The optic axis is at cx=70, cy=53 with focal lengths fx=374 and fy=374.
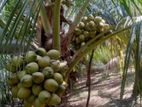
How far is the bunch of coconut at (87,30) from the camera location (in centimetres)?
223

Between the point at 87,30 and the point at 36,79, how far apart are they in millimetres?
973

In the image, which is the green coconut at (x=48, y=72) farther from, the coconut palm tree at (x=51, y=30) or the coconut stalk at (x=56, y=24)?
the coconut stalk at (x=56, y=24)

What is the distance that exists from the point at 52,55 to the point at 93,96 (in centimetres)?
420

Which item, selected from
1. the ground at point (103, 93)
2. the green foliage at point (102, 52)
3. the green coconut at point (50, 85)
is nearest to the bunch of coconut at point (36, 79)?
the green coconut at point (50, 85)

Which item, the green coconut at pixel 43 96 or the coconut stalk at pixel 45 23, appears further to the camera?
the coconut stalk at pixel 45 23

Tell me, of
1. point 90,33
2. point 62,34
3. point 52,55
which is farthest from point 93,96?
point 52,55

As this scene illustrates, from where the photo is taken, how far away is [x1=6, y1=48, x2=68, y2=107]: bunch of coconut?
134 cm

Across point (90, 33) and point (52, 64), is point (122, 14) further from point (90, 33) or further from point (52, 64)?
point (52, 64)

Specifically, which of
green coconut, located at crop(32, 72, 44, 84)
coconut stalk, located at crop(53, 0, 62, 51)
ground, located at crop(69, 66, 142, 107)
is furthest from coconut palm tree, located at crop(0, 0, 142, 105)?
ground, located at crop(69, 66, 142, 107)

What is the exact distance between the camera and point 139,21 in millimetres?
1565

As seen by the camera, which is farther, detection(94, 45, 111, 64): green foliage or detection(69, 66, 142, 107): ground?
detection(69, 66, 142, 107): ground

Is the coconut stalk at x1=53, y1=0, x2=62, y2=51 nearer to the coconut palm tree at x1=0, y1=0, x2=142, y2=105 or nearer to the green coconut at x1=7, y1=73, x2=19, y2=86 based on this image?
the coconut palm tree at x1=0, y1=0, x2=142, y2=105

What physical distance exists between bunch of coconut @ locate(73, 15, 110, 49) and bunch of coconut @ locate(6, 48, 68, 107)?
81cm

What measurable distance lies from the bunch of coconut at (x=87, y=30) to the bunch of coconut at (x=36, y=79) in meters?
0.81
